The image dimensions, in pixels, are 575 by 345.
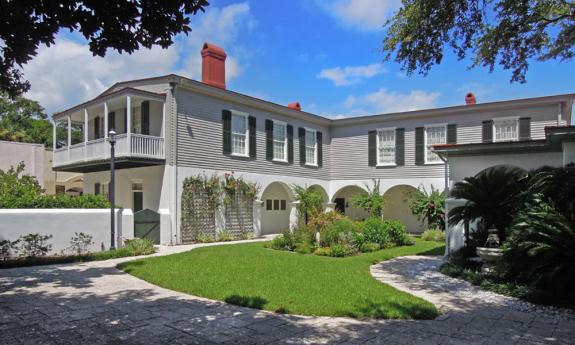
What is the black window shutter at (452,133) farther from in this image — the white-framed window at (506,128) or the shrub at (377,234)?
the shrub at (377,234)

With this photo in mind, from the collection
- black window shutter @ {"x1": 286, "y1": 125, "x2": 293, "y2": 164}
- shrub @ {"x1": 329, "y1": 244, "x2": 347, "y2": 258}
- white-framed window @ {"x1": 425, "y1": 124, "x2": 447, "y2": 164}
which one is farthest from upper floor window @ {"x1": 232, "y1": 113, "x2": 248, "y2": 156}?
white-framed window @ {"x1": 425, "y1": 124, "x2": 447, "y2": 164}

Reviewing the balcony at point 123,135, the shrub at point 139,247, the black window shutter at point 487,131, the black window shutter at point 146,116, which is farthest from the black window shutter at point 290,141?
the shrub at point 139,247

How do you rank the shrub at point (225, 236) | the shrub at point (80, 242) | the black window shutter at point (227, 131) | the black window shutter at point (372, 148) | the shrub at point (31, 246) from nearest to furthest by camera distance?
the shrub at point (31, 246) → the shrub at point (80, 242) → the shrub at point (225, 236) → the black window shutter at point (227, 131) → the black window shutter at point (372, 148)

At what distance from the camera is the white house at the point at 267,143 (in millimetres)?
16891

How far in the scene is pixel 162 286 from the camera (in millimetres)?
8445

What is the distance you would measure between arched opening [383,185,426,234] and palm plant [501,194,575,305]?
15473mm

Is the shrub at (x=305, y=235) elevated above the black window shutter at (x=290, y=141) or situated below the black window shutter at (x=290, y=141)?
below

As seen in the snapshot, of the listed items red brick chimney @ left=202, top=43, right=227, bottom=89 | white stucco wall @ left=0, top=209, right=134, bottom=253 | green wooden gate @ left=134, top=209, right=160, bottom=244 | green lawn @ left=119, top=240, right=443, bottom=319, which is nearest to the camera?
green lawn @ left=119, top=240, right=443, bottom=319

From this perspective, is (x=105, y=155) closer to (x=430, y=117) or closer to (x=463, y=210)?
(x=463, y=210)

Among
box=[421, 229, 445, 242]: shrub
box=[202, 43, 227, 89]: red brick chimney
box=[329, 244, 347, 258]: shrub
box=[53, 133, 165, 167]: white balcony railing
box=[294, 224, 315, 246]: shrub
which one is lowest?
box=[421, 229, 445, 242]: shrub

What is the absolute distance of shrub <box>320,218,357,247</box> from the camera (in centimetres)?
1388

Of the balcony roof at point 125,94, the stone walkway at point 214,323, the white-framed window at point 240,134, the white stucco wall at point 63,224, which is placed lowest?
the stone walkway at point 214,323

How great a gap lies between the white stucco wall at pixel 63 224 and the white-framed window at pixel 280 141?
8.48 m

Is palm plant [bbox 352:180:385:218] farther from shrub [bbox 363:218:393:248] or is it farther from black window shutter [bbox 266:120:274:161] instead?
shrub [bbox 363:218:393:248]
